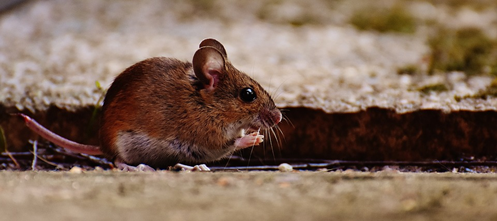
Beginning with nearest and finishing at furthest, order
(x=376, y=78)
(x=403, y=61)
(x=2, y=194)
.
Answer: (x=2, y=194) → (x=376, y=78) → (x=403, y=61)

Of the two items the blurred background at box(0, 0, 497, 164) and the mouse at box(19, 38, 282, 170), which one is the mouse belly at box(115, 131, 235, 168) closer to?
the mouse at box(19, 38, 282, 170)

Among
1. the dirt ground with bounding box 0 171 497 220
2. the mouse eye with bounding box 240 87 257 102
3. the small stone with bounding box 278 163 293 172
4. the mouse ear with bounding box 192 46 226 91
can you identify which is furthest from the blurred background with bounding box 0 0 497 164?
the dirt ground with bounding box 0 171 497 220

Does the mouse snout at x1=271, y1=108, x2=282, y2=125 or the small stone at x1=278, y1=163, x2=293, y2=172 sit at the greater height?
the mouse snout at x1=271, y1=108, x2=282, y2=125

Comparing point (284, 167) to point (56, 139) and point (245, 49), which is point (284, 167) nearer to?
point (56, 139)

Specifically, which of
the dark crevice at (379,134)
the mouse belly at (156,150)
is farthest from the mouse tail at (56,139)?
the dark crevice at (379,134)

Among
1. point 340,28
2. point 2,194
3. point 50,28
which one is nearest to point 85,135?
point 2,194

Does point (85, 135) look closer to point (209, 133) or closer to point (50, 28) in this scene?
point (209, 133)

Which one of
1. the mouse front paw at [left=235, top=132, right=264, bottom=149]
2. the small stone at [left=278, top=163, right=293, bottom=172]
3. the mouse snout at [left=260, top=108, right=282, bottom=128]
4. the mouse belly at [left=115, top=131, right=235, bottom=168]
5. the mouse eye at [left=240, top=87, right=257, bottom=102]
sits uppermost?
the mouse eye at [left=240, top=87, right=257, bottom=102]

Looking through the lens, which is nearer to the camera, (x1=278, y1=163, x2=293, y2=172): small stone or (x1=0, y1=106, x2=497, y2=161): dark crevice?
(x1=278, y1=163, x2=293, y2=172): small stone

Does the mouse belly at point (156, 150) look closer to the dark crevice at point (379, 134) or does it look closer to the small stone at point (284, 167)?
the small stone at point (284, 167)
